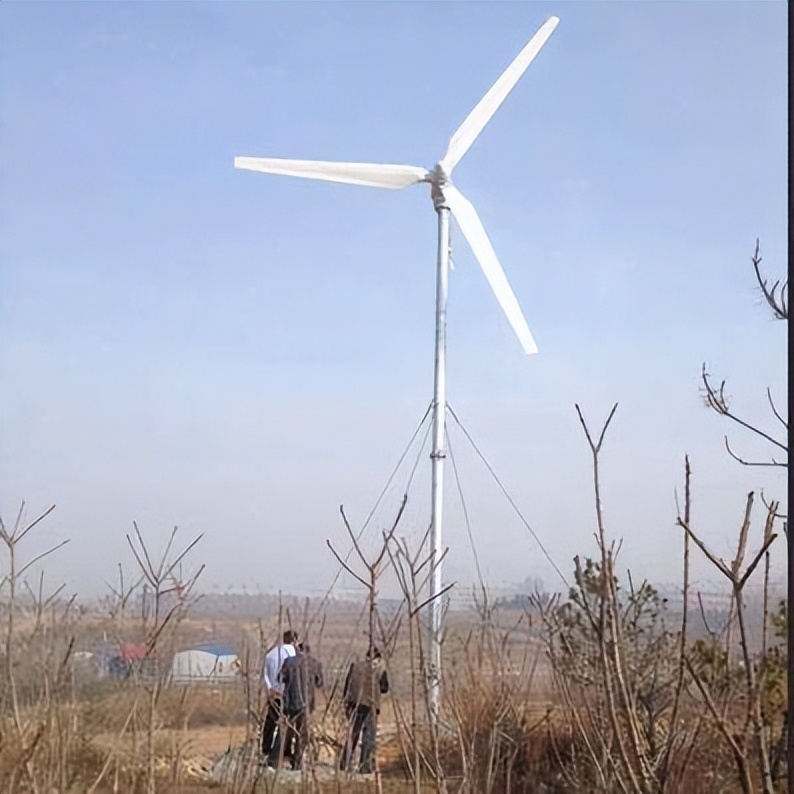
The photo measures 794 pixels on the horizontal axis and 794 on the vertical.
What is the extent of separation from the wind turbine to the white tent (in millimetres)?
3550

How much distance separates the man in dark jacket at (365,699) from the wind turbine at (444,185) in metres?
3.69

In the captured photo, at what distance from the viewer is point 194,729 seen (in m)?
5.67

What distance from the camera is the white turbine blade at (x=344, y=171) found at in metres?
10.1

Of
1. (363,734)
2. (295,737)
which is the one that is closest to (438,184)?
(363,734)

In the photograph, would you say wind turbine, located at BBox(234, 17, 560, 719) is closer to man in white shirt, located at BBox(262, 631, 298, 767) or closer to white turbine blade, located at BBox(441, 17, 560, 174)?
white turbine blade, located at BBox(441, 17, 560, 174)

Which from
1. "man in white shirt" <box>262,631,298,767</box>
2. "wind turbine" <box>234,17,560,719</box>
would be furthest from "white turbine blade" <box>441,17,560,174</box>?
"man in white shirt" <box>262,631,298,767</box>

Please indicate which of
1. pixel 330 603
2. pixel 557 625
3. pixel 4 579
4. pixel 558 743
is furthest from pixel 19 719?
pixel 558 743

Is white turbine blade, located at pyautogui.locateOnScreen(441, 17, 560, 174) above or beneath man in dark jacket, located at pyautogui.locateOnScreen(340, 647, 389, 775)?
above

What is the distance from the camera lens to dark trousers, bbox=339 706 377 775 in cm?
468

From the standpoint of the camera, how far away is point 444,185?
10.5 m

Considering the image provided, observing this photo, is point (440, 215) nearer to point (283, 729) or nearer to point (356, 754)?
point (356, 754)

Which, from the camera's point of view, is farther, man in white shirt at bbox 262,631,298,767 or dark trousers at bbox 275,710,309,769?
man in white shirt at bbox 262,631,298,767

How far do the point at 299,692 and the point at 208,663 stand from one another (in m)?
0.43

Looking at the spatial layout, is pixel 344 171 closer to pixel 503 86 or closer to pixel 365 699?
pixel 503 86
